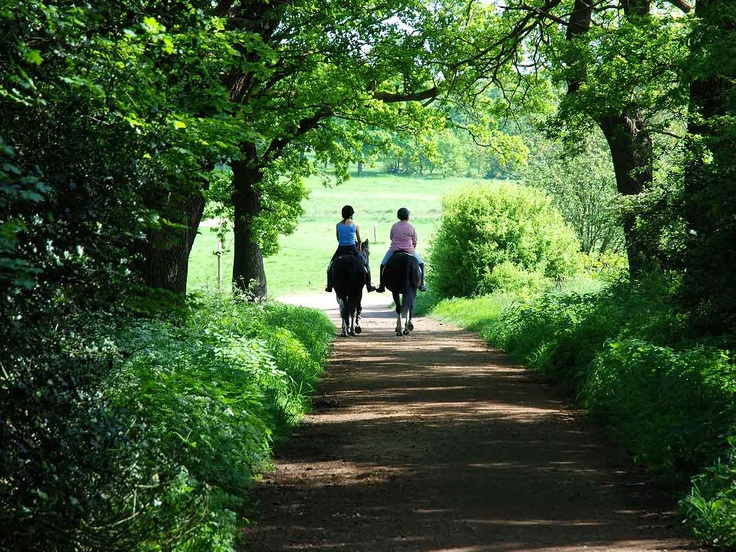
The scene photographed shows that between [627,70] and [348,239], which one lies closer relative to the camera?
[627,70]

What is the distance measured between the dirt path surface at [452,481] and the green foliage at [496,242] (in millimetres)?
17645

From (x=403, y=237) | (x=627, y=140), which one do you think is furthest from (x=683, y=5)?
(x=403, y=237)

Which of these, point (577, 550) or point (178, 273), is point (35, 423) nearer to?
point (577, 550)

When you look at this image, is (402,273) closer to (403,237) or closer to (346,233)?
(403,237)

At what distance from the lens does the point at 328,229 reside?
3770 inches

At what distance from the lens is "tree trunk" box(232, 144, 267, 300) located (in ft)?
81.6

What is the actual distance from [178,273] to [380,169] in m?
149

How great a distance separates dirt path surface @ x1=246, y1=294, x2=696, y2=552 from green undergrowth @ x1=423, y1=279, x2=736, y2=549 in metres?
0.30

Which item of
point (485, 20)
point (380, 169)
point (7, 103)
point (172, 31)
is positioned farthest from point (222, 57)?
point (380, 169)

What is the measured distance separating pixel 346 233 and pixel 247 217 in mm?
5142

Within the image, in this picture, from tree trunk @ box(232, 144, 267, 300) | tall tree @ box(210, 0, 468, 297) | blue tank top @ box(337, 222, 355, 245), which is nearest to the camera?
tall tree @ box(210, 0, 468, 297)

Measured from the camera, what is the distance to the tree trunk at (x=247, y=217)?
24.9 meters

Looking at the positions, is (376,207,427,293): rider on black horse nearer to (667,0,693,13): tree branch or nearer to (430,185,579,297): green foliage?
(667,0,693,13): tree branch

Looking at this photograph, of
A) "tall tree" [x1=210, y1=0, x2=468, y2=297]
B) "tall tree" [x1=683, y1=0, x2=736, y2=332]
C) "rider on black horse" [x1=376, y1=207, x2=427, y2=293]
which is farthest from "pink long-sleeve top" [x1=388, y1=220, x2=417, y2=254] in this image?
"tall tree" [x1=683, y1=0, x2=736, y2=332]
